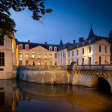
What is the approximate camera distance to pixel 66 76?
19.8 m

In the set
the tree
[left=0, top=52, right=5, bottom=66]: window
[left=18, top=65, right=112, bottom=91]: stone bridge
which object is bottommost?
[left=18, top=65, right=112, bottom=91]: stone bridge

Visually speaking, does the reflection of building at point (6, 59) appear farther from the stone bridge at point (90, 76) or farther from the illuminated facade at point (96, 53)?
the illuminated facade at point (96, 53)

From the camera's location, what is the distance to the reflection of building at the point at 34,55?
1458 inches

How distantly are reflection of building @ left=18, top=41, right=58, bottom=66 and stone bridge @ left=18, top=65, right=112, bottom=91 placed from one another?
14.0 m

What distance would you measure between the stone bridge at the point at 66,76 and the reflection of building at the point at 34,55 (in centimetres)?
1399

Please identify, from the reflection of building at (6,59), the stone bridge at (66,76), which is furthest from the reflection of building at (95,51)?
the reflection of building at (6,59)

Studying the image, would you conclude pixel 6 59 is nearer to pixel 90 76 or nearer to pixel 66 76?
pixel 66 76

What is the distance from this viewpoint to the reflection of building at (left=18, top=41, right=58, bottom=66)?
37031 millimetres

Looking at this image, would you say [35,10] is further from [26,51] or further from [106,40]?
[26,51]

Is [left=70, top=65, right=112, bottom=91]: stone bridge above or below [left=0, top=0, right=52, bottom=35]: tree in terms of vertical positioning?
below

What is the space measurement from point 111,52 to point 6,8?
25.3 meters

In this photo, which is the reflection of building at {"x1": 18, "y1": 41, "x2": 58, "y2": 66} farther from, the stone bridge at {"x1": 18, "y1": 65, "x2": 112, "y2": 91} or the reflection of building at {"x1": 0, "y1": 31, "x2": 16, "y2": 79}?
the stone bridge at {"x1": 18, "y1": 65, "x2": 112, "y2": 91}

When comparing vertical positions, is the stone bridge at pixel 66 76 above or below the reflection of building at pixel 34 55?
below

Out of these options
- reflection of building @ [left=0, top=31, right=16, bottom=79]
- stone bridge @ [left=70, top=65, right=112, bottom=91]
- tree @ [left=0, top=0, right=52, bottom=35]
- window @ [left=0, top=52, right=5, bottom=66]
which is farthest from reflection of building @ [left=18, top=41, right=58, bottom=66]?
tree @ [left=0, top=0, right=52, bottom=35]
